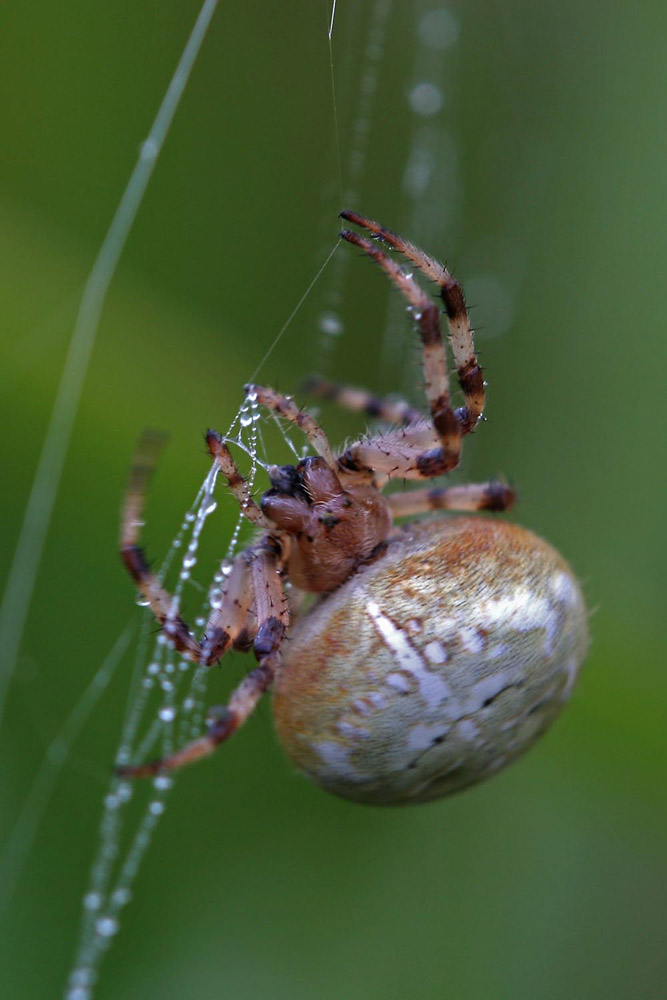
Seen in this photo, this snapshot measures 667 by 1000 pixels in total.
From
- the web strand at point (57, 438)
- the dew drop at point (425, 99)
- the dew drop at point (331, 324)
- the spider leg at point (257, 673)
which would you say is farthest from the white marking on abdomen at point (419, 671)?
the dew drop at point (425, 99)

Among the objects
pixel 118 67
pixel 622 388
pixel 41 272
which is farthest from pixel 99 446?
pixel 622 388

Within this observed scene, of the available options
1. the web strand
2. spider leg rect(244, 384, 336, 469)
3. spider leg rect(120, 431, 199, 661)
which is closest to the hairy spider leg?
spider leg rect(120, 431, 199, 661)

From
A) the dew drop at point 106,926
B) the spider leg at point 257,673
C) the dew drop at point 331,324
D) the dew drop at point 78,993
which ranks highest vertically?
the dew drop at point 331,324

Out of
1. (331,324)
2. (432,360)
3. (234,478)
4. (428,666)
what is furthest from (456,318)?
(331,324)

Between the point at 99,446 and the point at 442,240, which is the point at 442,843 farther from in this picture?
the point at 442,240

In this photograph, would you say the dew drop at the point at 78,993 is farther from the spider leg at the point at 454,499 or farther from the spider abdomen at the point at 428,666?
A: the spider leg at the point at 454,499

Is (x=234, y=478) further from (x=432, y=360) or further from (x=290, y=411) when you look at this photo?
(x=432, y=360)

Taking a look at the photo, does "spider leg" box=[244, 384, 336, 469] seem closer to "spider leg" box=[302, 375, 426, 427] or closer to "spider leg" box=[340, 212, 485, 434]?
"spider leg" box=[340, 212, 485, 434]
